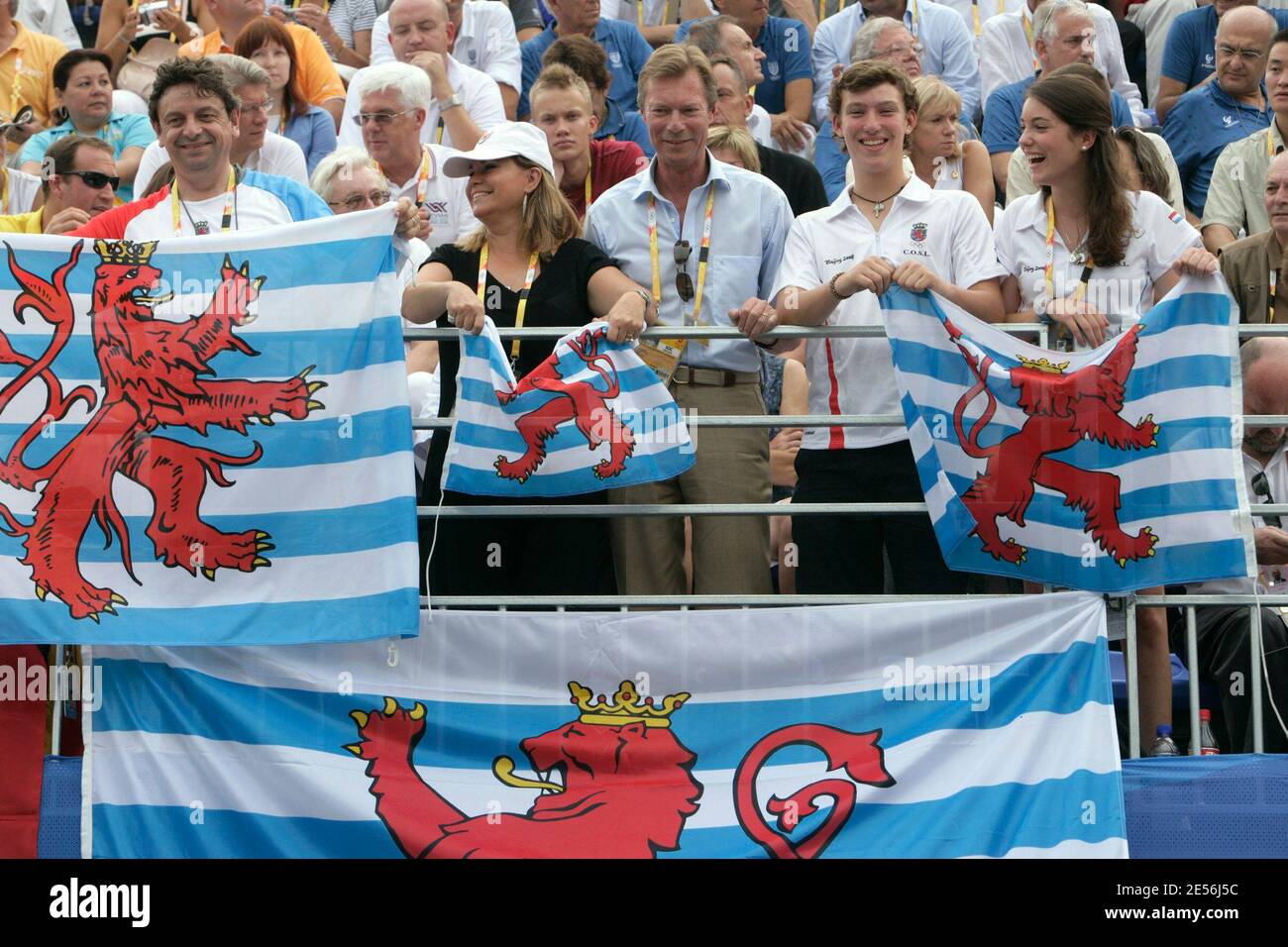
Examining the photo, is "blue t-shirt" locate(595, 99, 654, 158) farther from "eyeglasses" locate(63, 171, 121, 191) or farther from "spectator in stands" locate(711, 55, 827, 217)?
"eyeglasses" locate(63, 171, 121, 191)

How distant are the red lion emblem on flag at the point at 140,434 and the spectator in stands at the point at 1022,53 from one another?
21.1 feet

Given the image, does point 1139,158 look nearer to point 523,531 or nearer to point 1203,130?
point 523,531

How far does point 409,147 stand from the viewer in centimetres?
895

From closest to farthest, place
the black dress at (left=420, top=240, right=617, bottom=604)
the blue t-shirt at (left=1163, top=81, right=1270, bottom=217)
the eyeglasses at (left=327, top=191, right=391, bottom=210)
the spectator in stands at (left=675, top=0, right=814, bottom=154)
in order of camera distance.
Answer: the black dress at (left=420, top=240, right=617, bottom=604) → the eyeglasses at (left=327, top=191, right=391, bottom=210) → the blue t-shirt at (left=1163, top=81, right=1270, bottom=217) → the spectator in stands at (left=675, top=0, right=814, bottom=154)

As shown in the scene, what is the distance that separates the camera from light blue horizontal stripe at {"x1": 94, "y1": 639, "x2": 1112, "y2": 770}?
20.5ft

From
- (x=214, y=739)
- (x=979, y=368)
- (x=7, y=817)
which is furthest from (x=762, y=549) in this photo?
(x=7, y=817)

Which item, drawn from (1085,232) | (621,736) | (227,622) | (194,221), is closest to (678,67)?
(1085,232)

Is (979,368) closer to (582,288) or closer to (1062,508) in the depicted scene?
(1062,508)

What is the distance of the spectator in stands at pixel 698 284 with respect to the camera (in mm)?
6820

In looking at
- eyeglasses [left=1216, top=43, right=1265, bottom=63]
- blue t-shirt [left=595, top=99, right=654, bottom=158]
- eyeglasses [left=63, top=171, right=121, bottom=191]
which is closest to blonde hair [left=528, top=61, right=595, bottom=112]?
blue t-shirt [left=595, top=99, right=654, bottom=158]

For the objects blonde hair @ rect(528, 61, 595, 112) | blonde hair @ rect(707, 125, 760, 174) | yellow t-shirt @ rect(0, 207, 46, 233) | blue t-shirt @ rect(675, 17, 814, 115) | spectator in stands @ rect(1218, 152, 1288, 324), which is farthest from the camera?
blue t-shirt @ rect(675, 17, 814, 115)

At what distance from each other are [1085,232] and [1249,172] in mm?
3027

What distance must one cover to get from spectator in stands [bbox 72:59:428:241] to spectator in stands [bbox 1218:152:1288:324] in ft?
10.9
